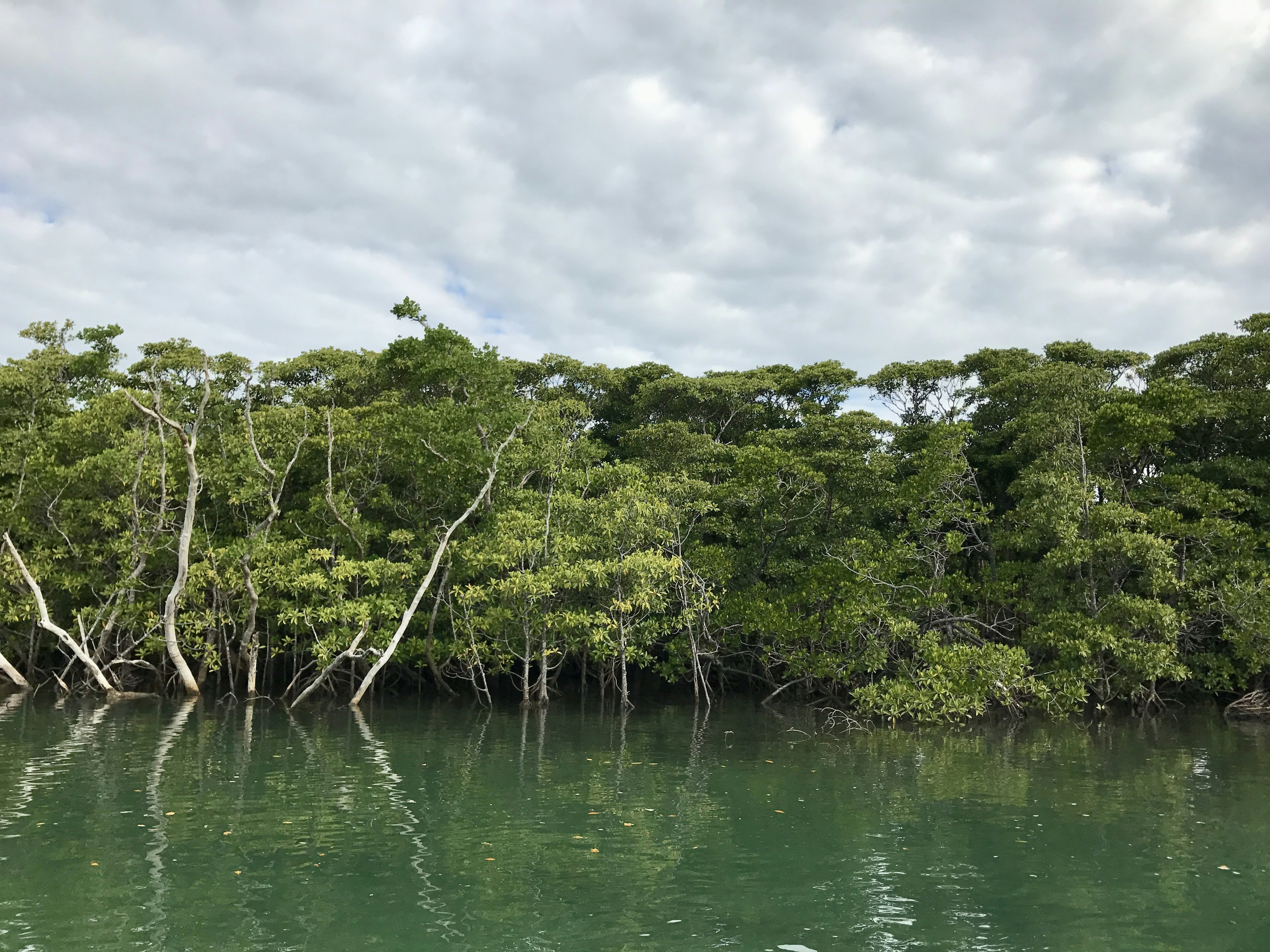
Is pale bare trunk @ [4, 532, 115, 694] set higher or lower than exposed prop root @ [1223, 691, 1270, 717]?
higher

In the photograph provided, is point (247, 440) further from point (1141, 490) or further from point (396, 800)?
point (1141, 490)

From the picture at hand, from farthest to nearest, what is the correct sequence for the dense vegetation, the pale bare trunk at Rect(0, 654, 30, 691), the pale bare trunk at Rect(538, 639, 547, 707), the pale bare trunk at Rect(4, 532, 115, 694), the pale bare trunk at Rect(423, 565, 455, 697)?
the pale bare trunk at Rect(538, 639, 547, 707) < the pale bare trunk at Rect(423, 565, 455, 697) < the pale bare trunk at Rect(0, 654, 30, 691) < the pale bare trunk at Rect(4, 532, 115, 694) < the dense vegetation

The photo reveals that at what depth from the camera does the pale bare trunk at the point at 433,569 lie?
26.1m

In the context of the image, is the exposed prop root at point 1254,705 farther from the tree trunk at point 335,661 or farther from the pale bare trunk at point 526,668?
the tree trunk at point 335,661

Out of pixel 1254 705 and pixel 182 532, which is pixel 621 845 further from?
pixel 1254 705

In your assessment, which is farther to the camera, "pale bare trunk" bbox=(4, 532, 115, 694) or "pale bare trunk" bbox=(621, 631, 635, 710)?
"pale bare trunk" bbox=(621, 631, 635, 710)

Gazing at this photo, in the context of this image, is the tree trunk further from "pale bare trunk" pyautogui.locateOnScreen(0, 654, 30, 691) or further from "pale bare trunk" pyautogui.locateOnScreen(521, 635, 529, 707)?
"pale bare trunk" pyautogui.locateOnScreen(0, 654, 30, 691)

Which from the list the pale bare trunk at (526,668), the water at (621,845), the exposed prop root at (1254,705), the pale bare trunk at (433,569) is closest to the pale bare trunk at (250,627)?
the pale bare trunk at (433,569)

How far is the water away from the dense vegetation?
6.32m

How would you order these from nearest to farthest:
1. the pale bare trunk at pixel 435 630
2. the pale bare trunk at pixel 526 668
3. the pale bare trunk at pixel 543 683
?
the pale bare trunk at pixel 526 668, the pale bare trunk at pixel 435 630, the pale bare trunk at pixel 543 683

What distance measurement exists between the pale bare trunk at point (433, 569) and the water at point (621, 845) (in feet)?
19.4

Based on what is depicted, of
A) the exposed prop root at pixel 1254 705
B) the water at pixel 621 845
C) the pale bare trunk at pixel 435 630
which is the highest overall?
the pale bare trunk at pixel 435 630

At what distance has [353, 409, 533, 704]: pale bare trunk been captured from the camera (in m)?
26.1

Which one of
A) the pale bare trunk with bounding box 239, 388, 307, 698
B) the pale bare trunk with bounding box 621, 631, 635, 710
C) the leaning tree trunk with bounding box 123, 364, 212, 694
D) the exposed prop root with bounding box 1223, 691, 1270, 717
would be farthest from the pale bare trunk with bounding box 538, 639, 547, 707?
the exposed prop root with bounding box 1223, 691, 1270, 717
